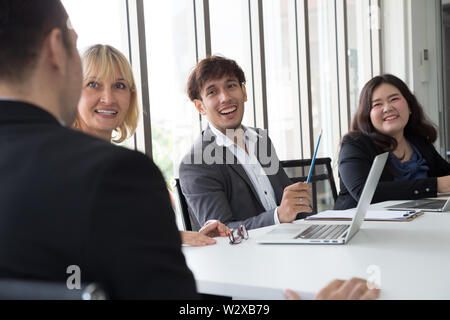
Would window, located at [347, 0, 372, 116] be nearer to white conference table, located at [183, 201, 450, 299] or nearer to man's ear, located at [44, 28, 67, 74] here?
white conference table, located at [183, 201, 450, 299]

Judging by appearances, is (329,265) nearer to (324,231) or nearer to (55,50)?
(324,231)

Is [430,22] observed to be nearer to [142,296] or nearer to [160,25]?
[160,25]

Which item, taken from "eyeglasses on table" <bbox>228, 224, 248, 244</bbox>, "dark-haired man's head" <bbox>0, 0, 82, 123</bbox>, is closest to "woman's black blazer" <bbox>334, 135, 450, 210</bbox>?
"eyeglasses on table" <bbox>228, 224, 248, 244</bbox>

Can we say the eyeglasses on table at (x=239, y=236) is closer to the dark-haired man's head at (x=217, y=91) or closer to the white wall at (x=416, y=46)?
the dark-haired man's head at (x=217, y=91)

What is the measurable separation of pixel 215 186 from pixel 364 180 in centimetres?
87

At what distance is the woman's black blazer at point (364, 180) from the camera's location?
238 centimetres

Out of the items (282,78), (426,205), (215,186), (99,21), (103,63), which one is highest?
(99,21)

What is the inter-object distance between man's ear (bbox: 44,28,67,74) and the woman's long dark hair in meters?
2.29

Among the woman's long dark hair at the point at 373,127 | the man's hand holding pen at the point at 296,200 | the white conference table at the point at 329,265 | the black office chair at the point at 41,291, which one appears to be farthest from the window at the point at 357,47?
the black office chair at the point at 41,291

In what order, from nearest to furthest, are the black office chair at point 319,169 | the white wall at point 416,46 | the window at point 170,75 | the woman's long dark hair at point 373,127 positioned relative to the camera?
the black office chair at point 319,169, the woman's long dark hair at point 373,127, the window at point 170,75, the white wall at point 416,46

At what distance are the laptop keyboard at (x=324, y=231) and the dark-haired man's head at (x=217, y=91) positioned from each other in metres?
0.87

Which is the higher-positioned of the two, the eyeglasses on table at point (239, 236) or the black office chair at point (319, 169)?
the black office chair at point (319, 169)

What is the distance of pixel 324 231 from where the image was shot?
1.55 m

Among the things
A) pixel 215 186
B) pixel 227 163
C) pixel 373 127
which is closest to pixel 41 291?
pixel 215 186
